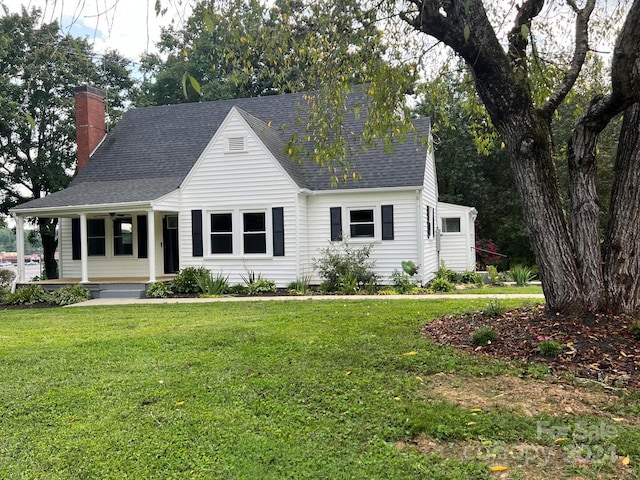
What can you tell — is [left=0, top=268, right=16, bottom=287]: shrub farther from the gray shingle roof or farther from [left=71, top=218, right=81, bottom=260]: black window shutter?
the gray shingle roof

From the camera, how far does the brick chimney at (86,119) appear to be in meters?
19.1

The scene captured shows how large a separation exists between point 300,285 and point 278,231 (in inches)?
76.6

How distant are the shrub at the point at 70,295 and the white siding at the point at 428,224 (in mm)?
10168

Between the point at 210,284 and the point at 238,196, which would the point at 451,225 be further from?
the point at 210,284

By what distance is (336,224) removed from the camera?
1552 centimetres

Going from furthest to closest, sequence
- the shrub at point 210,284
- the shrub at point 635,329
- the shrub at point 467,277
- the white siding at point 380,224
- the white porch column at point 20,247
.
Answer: the shrub at point 467,277 < the white porch column at point 20,247 < the white siding at point 380,224 < the shrub at point 210,284 < the shrub at point 635,329

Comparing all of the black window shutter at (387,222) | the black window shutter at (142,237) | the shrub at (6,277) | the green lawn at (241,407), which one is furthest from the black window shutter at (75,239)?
the black window shutter at (387,222)

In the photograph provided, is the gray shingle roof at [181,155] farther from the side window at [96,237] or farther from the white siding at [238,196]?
the side window at [96,237]

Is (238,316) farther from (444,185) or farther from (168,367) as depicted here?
(444,185)

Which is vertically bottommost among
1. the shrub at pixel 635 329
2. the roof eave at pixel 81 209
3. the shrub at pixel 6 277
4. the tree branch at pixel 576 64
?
the shrub at pixel 635 329

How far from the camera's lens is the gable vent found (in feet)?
→ 50.4

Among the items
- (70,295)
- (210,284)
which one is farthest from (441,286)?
(70,295)

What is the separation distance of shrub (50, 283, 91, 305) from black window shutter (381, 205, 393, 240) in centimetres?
919

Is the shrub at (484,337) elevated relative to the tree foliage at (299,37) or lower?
lower
